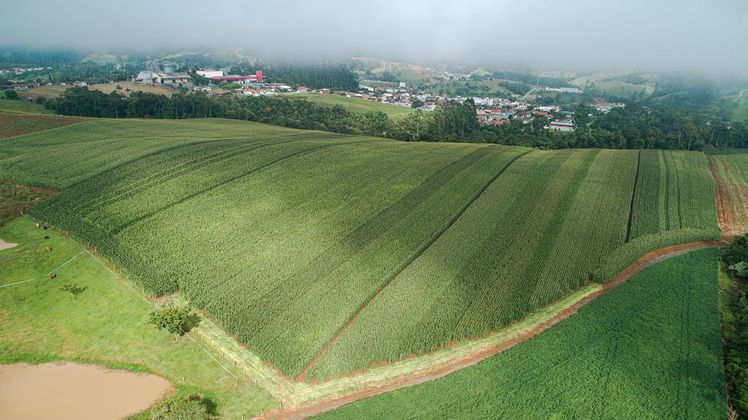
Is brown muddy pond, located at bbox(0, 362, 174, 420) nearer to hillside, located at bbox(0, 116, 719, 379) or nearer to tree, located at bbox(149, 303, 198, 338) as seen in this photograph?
tree, located at bbox(149, 303, 198, 338)


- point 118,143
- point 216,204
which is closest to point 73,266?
point 216,204

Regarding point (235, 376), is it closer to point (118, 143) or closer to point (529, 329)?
point (529, 329)

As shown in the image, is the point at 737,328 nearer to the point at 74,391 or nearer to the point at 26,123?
the point at 74,391

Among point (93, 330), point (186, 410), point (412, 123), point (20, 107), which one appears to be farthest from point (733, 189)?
point (20, 107)

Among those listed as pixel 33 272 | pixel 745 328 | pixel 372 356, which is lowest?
pixel 33 272

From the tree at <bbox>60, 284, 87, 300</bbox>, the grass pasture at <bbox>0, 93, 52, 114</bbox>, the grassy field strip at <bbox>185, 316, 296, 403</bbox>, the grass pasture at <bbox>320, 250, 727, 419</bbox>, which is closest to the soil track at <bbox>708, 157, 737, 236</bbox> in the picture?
the grass pasture at <bbox>320, 250, 727, 419</bbox>

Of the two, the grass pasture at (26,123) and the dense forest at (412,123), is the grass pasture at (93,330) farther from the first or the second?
the dense forest at (412,123)

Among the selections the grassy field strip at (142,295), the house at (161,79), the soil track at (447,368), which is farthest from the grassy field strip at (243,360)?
the house at (161,79)
